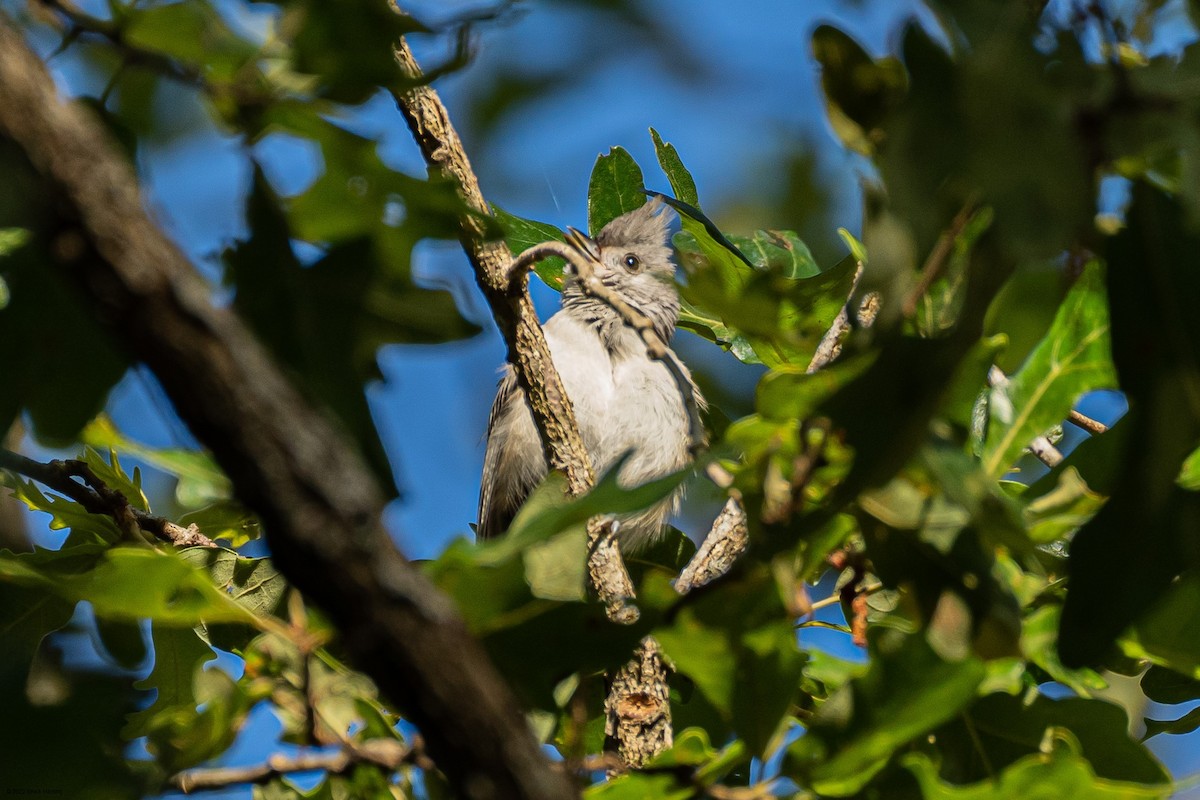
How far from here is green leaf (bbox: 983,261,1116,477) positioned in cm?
142

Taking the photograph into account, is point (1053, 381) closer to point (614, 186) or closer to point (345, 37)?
point (345, 37)

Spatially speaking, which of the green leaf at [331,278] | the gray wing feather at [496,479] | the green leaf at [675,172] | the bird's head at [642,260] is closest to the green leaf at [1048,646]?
the green leaf at [331,278]

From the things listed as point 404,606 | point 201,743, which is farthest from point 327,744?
point 404,606

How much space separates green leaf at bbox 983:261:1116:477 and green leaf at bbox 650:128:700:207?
3.74ft

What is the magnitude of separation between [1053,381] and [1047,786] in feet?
1.84

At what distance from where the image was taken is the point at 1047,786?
110cm

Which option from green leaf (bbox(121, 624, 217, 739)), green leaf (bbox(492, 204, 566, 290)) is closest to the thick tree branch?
green leaf (bbox(121, 624, 217, 739))

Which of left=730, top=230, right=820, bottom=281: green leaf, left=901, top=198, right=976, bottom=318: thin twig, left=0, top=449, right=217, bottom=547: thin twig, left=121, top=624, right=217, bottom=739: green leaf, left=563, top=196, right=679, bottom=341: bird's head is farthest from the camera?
left=563, top=196, right=679, bottom=341: bird's head

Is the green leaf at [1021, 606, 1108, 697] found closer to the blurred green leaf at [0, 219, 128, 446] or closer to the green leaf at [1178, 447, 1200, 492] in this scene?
the green leaf at [1178, 447, 1200, 492]

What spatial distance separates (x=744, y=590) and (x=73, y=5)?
85cm

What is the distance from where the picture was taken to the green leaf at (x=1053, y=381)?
4.65ft

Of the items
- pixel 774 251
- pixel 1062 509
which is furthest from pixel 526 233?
pixel 1062 509

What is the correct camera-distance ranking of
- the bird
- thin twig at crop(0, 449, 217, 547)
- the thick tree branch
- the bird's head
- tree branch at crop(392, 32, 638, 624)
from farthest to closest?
the bird's head
the bird
tree branch at crop(392, 32, 638, 624)
thin twig at crop(0, 449, 217, 547)
the thick tree branch

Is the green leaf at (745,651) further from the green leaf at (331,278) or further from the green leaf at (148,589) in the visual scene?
the green leaf at (148,589)
